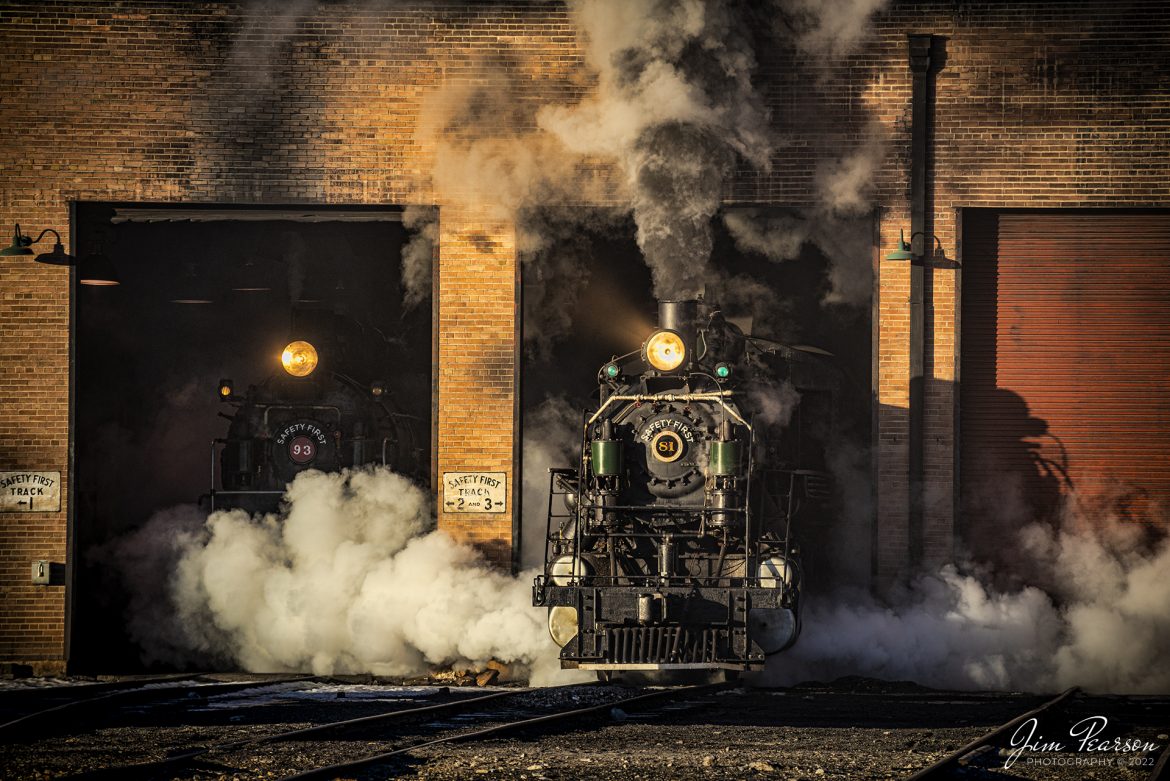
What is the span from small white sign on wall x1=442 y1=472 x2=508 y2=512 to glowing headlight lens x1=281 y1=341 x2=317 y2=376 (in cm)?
215

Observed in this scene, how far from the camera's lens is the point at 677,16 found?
13.4 meters

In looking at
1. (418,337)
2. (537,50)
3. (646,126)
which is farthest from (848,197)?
(418,337)

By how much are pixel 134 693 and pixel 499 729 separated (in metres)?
4.08

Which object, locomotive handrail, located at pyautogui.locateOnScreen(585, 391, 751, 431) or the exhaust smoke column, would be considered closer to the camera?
locomotive handrail, located at pyautogui.locateOnScreen(585, 391, 751, 431)

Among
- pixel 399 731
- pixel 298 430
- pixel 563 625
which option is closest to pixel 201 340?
pixel 298 430

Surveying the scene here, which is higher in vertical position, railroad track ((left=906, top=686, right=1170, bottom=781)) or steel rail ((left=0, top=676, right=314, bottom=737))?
railroad track ((left=906, top=686, right=1170, bottom=781))

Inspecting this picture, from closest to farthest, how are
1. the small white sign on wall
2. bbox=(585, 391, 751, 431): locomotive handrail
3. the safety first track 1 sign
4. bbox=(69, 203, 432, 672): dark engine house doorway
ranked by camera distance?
bbox=(585, 391, 751, 431): locomotive handrail, the safety first track 1 sign, the small white sign on wall, bbox=(69, 203, 432, 672): dark engine house doorway

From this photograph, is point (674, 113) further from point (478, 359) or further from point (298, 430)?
point (298, 430)

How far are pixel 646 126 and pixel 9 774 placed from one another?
27.7 feet

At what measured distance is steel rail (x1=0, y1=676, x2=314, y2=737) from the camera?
949 cm

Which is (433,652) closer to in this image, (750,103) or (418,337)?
(418,337)

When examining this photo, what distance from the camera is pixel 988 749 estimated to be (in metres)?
8.47

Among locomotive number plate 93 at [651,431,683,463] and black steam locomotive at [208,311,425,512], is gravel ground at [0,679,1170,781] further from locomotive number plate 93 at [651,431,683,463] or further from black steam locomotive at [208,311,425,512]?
black steam locomotive at [208,311,425,512]
